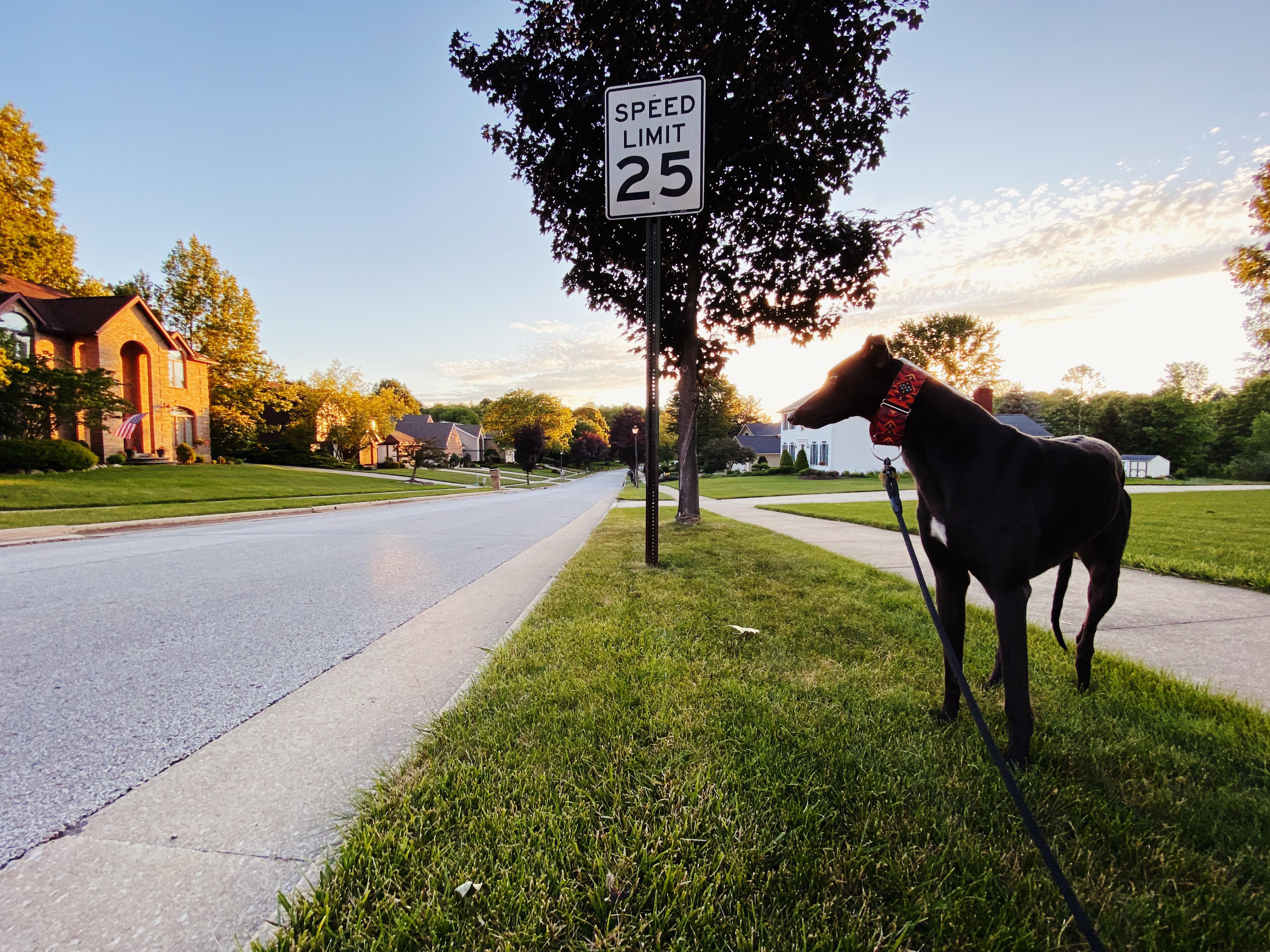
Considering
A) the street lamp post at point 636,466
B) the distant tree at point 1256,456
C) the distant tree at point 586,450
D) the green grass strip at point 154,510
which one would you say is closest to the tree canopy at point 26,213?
the green grass strip at point 154,510

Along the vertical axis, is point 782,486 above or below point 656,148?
below

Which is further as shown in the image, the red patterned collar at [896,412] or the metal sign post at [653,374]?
the metal sign post at [653,374]

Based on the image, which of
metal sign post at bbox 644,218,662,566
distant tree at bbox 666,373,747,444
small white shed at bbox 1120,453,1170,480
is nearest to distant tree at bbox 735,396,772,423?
distant tree at bbox 666,373,747,444

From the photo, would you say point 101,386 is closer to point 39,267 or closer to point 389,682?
point 39,267

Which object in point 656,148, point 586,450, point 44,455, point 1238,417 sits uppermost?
point 656,148

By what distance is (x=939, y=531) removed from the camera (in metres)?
2.15

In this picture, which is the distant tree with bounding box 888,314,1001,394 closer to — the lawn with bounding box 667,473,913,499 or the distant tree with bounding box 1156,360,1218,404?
the lawn with bounding box 667,473,913,499

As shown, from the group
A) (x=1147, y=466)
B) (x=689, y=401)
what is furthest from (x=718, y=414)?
(x=689, y=401)

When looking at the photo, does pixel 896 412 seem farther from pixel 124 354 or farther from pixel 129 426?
pixel 124 354

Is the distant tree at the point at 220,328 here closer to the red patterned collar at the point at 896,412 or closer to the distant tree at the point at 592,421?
the red patterned collar at the point at 896,412

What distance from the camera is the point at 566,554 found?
772 cm

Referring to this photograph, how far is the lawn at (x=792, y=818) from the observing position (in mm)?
1251

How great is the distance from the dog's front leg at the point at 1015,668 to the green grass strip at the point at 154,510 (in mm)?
15143

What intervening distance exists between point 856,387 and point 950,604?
3.49ft
